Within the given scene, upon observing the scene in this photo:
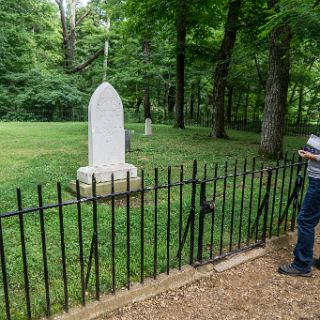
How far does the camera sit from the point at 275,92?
9.06 metres

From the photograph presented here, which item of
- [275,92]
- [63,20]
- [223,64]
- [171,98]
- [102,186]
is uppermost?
[63,20]

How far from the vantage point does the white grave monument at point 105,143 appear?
5602 millimetres

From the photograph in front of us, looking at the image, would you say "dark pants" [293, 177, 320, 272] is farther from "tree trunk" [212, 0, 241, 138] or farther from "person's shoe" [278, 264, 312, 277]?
"tree trunk" [212, 0, 241, 138]

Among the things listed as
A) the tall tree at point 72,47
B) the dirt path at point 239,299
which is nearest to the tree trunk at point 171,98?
the tall tree at point 72,47

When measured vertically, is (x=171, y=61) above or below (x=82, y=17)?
below

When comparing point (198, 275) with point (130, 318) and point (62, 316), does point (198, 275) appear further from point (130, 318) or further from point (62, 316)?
point (62, 316)

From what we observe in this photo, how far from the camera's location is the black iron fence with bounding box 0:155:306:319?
2.83 m

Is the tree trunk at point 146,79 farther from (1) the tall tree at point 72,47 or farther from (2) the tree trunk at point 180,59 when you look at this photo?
(1) the tall tree at point 72,47

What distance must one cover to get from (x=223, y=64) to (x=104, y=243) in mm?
11075

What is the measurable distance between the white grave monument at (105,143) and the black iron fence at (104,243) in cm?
56

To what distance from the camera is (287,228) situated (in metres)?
4.89

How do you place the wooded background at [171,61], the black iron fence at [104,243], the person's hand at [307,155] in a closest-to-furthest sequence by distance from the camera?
the black iron fence at [104,243], the person's hand at [307,155], the wooded background at [171,61]

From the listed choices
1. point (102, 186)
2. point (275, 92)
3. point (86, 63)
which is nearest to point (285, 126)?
point (275, 92)

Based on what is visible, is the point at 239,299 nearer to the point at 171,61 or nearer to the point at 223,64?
the point at 223,64
